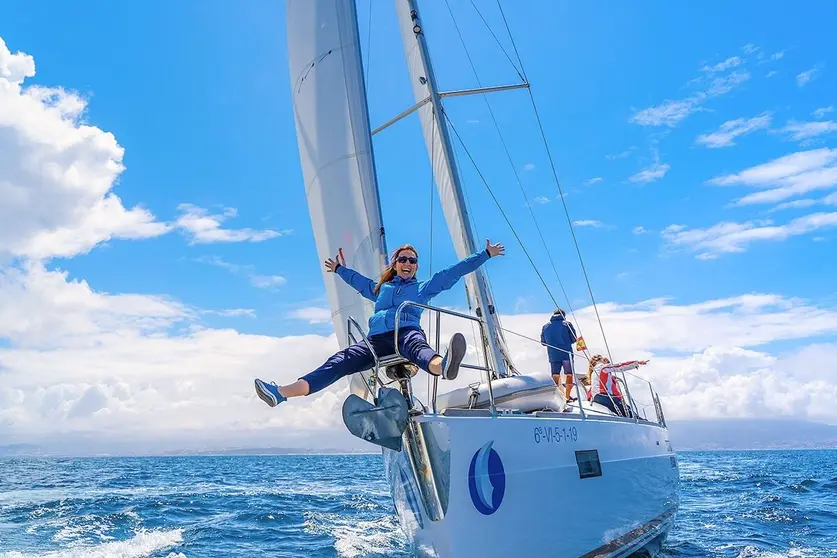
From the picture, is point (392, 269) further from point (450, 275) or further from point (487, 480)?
point (487, 480)

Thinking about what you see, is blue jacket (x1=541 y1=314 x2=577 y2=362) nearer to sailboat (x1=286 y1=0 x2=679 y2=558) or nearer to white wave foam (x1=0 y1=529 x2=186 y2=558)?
sailboat (x1=286 y1=0 x2=679 y2=558)

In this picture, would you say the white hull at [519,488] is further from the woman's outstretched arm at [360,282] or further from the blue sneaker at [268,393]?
the woman's outstretched arm at [360,282]

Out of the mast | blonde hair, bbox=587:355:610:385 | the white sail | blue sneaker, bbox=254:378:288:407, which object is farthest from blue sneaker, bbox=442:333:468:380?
blonde hair, bbox=587:355:610:385

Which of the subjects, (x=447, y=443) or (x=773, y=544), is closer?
(x=447, y=443)

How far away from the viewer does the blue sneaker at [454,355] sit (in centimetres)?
360

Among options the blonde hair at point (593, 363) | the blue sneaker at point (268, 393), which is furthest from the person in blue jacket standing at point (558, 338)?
the blue sneaker at point (268, 393)

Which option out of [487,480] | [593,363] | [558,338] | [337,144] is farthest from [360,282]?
[593,363]

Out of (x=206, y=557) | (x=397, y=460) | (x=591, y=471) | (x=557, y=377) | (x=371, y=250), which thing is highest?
(x=371, y=250)

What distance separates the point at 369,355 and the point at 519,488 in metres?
1.45

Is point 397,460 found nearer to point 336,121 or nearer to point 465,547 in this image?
point 465,547

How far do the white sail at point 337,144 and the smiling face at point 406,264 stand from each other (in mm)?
1487

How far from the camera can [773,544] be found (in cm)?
893

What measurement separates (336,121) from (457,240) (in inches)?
128

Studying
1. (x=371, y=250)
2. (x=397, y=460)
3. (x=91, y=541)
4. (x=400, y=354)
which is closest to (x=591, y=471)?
(x=397, y=460)
